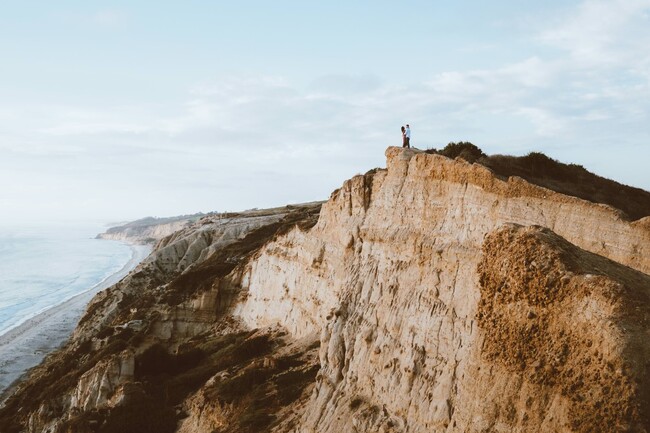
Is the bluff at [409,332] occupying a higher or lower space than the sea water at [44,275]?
higher

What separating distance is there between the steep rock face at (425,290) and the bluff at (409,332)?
5 centimetres

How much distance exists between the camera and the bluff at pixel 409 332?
10.3 meters

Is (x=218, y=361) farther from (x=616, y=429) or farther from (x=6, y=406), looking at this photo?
(x=616, y=429)

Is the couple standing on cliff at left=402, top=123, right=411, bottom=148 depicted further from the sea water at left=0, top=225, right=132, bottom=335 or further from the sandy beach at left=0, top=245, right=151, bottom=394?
the sea water at left=0, top=225, right=132, bottom=335

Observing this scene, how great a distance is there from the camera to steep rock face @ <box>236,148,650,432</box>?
1267 cm

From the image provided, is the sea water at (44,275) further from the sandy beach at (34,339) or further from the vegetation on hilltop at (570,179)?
the vegetation on hilltop at (570,179)

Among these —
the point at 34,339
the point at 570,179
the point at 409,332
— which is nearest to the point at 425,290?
the point at 409,332

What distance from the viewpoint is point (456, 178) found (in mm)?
17297

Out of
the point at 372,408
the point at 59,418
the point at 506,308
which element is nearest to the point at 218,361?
the point at 59,418

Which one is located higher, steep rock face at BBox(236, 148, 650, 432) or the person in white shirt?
the person in white shirt

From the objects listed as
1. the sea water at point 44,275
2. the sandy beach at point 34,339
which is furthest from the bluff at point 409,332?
the sea water at point 44,275

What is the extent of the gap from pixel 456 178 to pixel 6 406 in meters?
34.2

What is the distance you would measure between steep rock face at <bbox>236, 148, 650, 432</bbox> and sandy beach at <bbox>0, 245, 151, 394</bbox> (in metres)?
34.6

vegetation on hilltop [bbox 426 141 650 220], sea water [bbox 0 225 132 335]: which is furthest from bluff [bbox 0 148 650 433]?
sea water [bbox 0 225 132 335]
